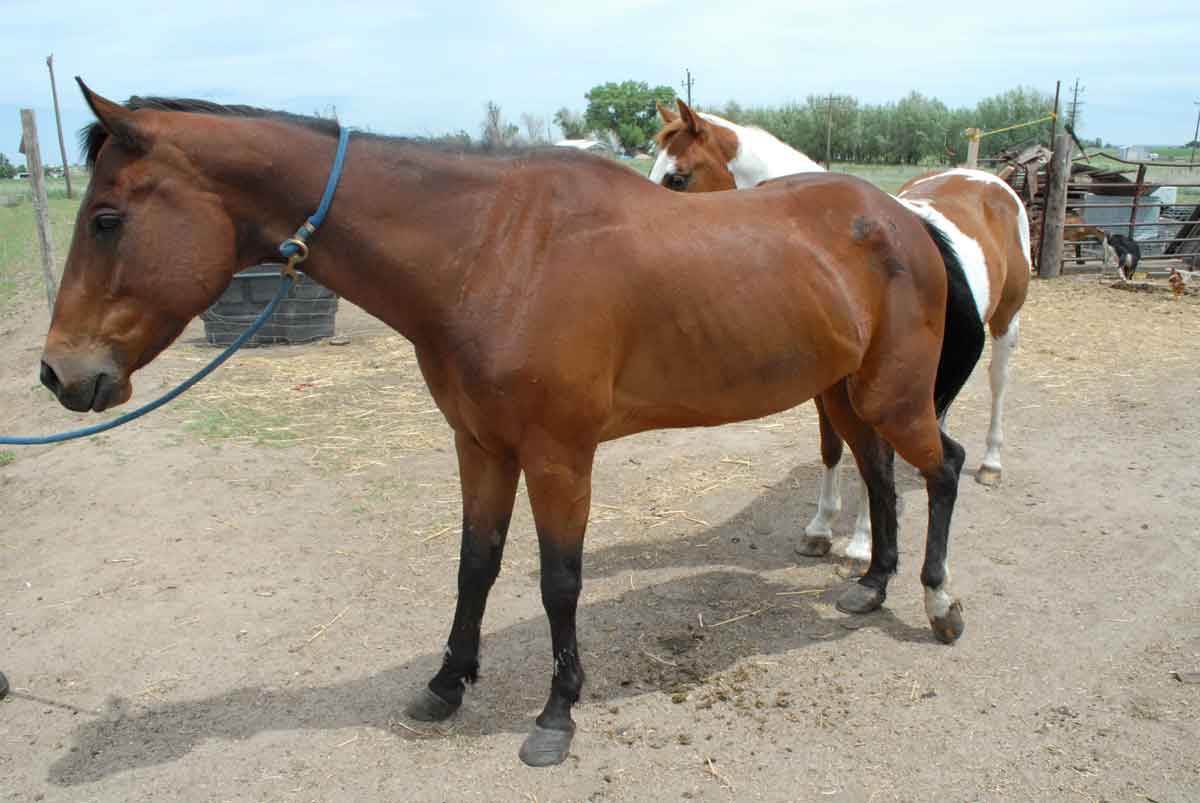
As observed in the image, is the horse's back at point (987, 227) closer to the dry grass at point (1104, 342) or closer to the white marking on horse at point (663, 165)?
the white marking on horse at point (663, 165)

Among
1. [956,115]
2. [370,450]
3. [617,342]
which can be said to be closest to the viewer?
[617,342]

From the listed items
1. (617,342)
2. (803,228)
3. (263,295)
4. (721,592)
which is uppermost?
(803,228)

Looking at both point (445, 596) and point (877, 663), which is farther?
point (445, 596)

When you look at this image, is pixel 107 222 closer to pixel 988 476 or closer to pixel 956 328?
pixel 956 328

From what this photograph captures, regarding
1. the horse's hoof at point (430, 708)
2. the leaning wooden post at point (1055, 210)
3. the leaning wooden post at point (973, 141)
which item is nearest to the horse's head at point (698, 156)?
the horse's hoof at point (430, 708)

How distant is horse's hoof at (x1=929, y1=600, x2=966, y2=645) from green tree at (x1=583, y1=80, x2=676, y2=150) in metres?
57.9

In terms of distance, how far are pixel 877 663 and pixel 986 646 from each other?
46cm

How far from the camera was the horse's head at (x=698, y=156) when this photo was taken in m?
4.39

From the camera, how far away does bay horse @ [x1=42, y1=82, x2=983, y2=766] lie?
225 centimetres

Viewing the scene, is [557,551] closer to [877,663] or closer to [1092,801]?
[877,663]

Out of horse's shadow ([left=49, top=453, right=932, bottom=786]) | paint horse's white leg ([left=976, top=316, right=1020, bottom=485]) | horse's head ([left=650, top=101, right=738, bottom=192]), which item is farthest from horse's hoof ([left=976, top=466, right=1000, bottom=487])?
horse's head ([left=650, top=101, right=738, bottom=192])

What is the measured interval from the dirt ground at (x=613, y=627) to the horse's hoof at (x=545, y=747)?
0.12ft

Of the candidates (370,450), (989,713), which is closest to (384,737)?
(989,713)

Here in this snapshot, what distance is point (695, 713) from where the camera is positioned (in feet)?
9.62
